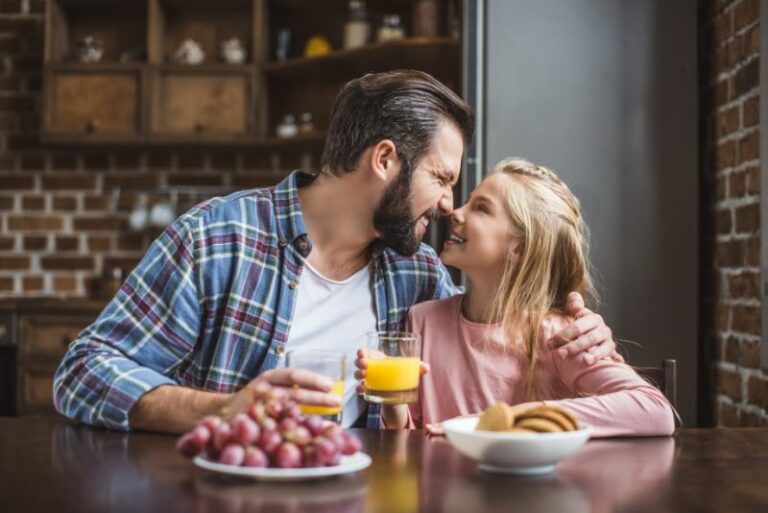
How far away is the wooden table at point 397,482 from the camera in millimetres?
956

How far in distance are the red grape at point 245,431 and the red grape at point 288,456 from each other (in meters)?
0.03

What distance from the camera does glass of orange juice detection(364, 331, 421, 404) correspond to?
1.46 m

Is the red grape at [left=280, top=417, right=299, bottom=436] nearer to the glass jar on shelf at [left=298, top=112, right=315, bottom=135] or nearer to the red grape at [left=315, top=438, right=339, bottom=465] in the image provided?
the red grape at [left=315, top=438, right=339, bottom=465]

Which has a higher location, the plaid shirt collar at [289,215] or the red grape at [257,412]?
the plaid shirt collar at [289,215]

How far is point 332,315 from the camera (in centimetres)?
193

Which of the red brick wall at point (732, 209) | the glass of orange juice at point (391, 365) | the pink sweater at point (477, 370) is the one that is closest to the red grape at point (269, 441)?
the glass of orange juice at point (391, 365)

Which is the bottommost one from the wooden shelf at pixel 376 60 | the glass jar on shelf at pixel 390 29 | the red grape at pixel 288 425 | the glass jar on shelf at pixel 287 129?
the red grape at pixel 288 425

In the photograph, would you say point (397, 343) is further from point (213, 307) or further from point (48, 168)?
point (48, 168)

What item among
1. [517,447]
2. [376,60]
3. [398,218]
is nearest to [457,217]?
[398,218]

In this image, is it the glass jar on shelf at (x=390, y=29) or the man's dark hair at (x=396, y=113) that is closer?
the man's dark hair at (x=396, y=113)

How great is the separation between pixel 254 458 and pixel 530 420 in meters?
0.32

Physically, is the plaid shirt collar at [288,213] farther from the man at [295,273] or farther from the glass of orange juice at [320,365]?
the glass of orange juice at [320,365]

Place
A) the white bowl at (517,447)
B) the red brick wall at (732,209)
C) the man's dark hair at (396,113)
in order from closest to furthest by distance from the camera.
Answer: the white bowl at (517,447)
the man's dark hair at (396,113)
the red brick wall at (732,209)

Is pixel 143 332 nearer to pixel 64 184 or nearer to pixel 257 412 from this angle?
pixel 257 412
